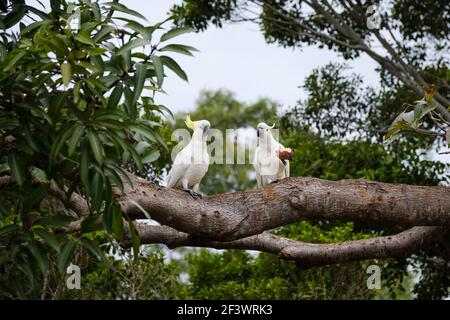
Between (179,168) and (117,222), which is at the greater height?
(179,168)

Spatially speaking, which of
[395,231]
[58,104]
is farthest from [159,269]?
[58,104]

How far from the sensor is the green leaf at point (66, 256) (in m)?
2.62

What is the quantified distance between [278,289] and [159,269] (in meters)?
0.93

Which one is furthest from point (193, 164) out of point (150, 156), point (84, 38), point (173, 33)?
point (84, 38)

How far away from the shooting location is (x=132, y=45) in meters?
2.71

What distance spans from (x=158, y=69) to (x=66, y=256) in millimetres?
635

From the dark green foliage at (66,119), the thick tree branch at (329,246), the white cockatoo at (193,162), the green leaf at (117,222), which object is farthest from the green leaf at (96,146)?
the white cockatoo at (193,162)

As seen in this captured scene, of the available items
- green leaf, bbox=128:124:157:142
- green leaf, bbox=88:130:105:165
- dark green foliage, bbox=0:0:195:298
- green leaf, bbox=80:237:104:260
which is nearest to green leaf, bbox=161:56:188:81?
dark green foliage, bbox=0:0:195:298

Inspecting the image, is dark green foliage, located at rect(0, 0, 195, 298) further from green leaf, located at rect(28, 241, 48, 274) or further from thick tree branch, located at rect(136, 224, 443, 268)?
thick tree branch, located at rect(136, 224, 443, 268)

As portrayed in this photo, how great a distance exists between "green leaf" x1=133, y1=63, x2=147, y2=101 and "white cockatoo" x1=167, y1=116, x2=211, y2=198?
133 cm

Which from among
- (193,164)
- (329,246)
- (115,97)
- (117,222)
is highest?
(193,164)

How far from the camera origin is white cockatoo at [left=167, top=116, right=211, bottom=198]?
4.07 metres

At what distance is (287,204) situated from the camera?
3520 mm

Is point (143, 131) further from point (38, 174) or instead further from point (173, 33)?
point (38, 174)
